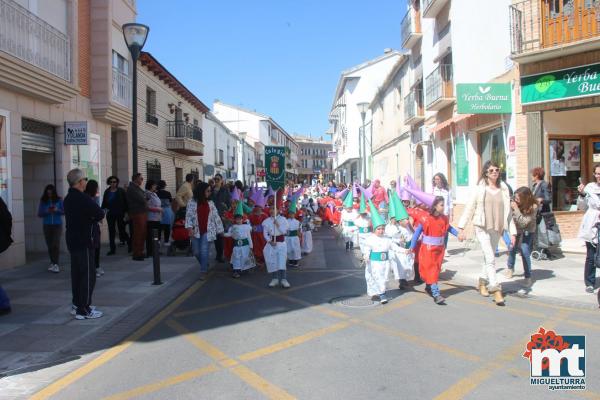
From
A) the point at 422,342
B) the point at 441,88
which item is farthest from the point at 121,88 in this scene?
the point at 422,342

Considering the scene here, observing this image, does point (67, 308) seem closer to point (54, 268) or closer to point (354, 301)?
point (54, 268)

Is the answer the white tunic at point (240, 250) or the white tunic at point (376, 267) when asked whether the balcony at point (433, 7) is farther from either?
the white tunic at point (376, 267)

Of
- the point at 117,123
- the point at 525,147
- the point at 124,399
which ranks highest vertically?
the point at 117,123

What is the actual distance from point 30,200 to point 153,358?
30.4 ft

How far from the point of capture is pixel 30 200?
1242 cm

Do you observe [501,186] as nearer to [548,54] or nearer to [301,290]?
[301,290]

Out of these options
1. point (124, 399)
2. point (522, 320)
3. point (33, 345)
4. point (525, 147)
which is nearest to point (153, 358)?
point (124, 399)

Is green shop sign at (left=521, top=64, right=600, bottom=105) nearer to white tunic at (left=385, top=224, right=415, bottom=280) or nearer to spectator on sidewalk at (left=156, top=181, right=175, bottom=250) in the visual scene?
white tunic at (left=385, top=224, right=415, bottom=280)

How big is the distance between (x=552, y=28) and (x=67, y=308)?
11.9m

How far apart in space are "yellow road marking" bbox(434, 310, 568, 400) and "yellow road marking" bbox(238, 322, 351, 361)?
5.76 ft

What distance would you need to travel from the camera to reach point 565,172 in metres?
12.9

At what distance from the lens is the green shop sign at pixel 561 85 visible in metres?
11.4

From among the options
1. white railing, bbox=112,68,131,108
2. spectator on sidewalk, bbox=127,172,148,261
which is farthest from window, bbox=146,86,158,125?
spectator on sidewalk, bbox=127,172,148,261

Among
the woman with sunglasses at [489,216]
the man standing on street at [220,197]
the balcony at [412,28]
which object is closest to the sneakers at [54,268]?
the man standing on street at [220,197]
